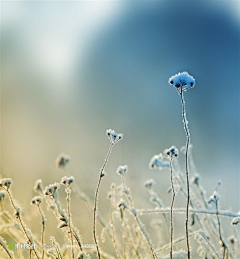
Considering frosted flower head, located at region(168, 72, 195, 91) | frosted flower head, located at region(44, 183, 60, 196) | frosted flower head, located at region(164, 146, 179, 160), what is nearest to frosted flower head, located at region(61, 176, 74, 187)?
frosted flower head, located at region(44, 183, 60, 196)

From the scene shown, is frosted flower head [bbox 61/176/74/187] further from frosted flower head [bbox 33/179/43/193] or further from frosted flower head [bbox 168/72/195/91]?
frosted flower head [bbox 168/72/195/91]

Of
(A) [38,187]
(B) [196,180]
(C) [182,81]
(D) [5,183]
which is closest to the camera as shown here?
(C) [182,81]

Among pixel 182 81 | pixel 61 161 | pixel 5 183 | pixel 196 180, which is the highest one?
pixel 182 81

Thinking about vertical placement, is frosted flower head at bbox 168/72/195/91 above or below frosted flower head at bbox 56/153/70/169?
above

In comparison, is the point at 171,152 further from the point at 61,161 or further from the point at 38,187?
the point at 38,187

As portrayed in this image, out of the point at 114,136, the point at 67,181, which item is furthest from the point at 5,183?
the point at 114,136

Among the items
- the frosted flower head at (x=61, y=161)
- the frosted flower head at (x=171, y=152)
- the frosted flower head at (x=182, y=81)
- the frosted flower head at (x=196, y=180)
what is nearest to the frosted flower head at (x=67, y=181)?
the frosted flower head at (x=61, y=161)

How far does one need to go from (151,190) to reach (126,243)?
0.50m

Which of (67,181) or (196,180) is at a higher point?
(196,180)

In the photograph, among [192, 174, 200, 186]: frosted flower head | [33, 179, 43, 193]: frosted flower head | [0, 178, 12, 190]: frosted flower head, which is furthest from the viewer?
[192, 174, 200, 186]: frosted flower head

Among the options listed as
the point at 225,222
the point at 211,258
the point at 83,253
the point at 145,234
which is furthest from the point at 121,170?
the point at 225,222

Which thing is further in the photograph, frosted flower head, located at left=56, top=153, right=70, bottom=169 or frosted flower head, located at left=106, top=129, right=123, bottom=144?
frosted flower head, located at left=56, top=153, right=70, bottom=169

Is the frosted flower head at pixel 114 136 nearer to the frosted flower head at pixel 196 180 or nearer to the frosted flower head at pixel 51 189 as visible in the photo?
the frosted flower head at pixel 51 189

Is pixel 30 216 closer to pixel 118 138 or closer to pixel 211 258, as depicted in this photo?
pixel 118 138
